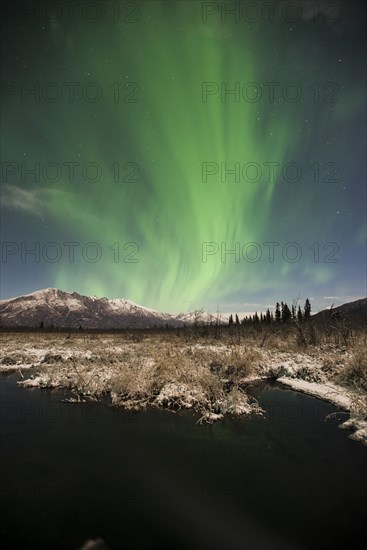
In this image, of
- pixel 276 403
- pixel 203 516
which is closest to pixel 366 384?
pixel 276 403

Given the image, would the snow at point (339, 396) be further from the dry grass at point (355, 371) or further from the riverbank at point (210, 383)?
the dry grass at point (355, 371)

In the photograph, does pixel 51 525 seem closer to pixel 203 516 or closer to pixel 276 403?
pixel 203 516

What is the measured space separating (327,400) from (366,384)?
5.44 ft

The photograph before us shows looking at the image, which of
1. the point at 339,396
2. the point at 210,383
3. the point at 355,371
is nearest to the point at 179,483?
the point at 210,383

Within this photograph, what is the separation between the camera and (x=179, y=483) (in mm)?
5551

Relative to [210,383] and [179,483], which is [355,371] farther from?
[179,483]

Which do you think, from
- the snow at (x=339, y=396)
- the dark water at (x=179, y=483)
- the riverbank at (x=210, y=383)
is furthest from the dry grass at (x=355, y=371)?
the dark water at (x=179, y=483)

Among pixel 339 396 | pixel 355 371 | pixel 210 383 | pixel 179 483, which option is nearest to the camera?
pixel 179 483

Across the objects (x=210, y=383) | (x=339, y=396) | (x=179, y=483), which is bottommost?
(x=179, y=483)

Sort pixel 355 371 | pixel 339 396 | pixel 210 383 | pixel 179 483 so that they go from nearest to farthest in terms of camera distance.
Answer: pixel 179 483 → pixel 210 383 → pixel 339 396 → pixel 355 371

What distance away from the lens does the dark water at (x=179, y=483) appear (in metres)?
4.23

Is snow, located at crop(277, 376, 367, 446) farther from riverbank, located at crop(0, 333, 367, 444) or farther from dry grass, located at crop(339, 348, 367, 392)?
dry grass, located at crop(339, 348, 367, 392)

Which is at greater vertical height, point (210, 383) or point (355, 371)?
point (355, 371)

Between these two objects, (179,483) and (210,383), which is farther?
(210,383)
